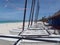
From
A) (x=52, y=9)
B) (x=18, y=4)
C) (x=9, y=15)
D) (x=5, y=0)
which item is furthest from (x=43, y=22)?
(x=5, y=0)

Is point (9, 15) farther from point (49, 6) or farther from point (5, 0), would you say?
point (5, 0)

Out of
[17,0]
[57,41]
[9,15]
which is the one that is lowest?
[57,41]

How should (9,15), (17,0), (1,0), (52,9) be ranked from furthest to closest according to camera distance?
(9,15)
(52,9)
(17,0)
(1,0)

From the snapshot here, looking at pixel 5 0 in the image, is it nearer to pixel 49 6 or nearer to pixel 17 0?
pixel 17 0

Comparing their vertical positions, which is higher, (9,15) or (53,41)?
(9,15)

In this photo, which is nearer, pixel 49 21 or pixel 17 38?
pixel 17 38

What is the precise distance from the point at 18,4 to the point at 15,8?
0.10 metres

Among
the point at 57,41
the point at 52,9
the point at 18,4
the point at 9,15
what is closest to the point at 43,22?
the point at 9,15

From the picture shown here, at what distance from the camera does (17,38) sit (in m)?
0.97

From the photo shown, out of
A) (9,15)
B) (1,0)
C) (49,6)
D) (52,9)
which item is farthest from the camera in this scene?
(9,15)

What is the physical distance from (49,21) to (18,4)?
1621mm

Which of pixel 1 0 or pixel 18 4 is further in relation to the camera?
pixel 18 4

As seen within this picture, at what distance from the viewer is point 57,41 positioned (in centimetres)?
95

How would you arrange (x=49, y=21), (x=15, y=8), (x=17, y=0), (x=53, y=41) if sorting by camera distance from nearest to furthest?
(x=53, y=41) → (x=17, y=0) → (x=15, y=8) → (x=49, y=21)
